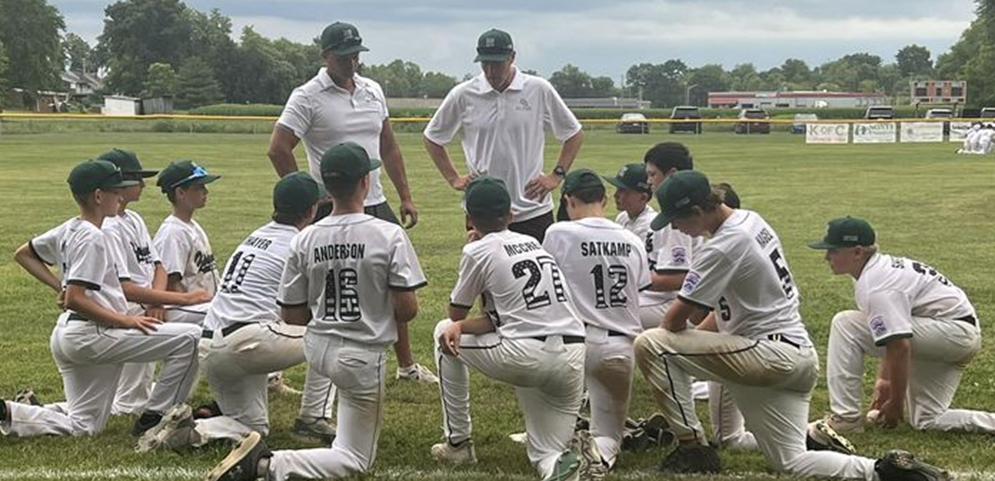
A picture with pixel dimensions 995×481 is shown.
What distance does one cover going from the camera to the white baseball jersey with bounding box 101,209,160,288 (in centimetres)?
595

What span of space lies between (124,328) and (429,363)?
2.80m

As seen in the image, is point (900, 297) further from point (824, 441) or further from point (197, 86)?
point (197, 86)

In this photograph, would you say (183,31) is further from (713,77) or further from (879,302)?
(879,302)

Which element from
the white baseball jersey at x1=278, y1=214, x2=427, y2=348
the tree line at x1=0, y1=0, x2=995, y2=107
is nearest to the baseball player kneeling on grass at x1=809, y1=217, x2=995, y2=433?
the white baseball jersey at x1=278, y1=214, x2=427, y2=348

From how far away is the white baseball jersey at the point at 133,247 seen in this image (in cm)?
595

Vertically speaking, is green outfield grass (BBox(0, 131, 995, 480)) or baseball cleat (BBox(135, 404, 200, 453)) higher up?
baseball cleat (BBox(135, 404, 200, 453))

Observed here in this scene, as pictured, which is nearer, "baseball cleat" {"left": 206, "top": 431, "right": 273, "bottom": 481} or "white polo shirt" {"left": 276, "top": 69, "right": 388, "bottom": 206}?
"baseball cleat" {"left": 206, "top": 431, "right": 273, "bottom": 481}

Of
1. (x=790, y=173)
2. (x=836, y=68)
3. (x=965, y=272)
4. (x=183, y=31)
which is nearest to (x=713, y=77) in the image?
(x=836, y=68)

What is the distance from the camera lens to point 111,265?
225 inches

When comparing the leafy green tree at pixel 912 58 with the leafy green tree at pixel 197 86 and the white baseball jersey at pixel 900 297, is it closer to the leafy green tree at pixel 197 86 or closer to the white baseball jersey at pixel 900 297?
the leafy green tree at pixel 197 86

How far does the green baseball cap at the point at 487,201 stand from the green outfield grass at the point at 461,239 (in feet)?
4.19

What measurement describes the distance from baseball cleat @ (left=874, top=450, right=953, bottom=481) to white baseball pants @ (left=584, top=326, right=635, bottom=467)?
4.22 ft

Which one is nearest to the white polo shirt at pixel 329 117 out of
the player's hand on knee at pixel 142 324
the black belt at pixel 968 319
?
the player's hand on knee at pixel 142 324

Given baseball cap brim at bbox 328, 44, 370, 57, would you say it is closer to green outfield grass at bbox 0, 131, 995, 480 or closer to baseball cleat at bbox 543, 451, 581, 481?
green outfield grass at bbox 0, 131, 995, 480
